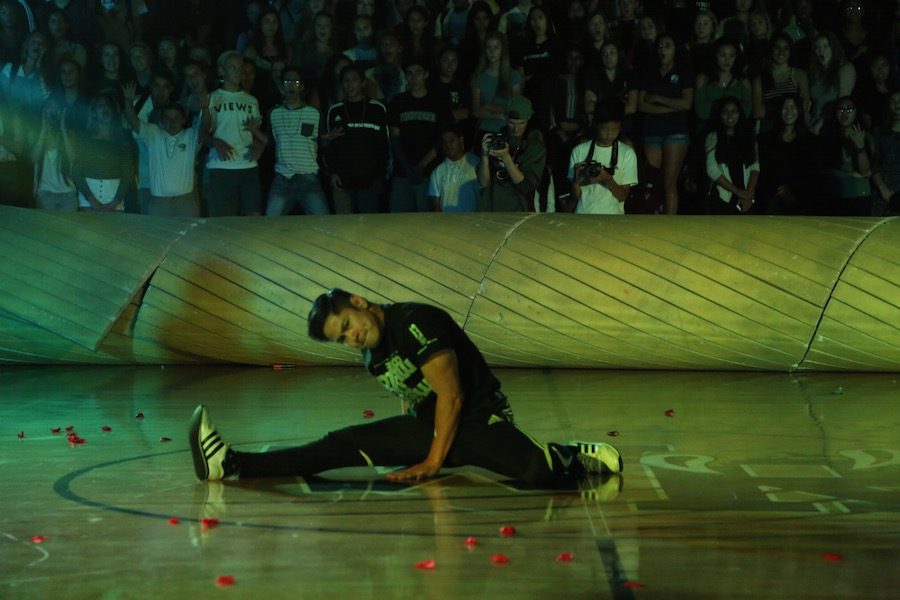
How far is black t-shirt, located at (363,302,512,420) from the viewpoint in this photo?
4777 millimetres

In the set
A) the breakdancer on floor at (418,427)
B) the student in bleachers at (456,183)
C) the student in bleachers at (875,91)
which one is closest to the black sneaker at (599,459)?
the breakdancer on floor at (418,427)

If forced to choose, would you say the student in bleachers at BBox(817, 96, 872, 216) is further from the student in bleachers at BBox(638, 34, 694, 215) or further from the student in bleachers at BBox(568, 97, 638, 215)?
the student in bleachers at BBox(568, 97, 638, 215)

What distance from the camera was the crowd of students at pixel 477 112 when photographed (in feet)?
33.7

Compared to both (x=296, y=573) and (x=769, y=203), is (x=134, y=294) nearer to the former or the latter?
(x=769, y=203)

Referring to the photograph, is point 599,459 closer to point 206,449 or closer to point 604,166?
point 206,449

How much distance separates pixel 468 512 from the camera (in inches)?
179

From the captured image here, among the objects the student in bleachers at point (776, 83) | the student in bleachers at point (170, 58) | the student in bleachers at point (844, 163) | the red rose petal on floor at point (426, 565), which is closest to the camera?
the red rose petal on floor at point (426, 565)

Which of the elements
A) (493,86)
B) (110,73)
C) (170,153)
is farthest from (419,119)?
(110,73)

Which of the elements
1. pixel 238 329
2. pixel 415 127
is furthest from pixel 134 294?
pixel 415 127

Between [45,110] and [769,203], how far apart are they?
5844mm

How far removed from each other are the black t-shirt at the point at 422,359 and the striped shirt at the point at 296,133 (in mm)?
5593

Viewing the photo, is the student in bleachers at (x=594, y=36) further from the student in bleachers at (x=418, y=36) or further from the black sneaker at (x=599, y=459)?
the black sneaker at (x=599, y=459)

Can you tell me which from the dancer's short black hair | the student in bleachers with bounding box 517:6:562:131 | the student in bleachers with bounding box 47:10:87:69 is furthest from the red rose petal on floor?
the student in bleachers with bounding box 47:10:87:69

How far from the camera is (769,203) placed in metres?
10.5
